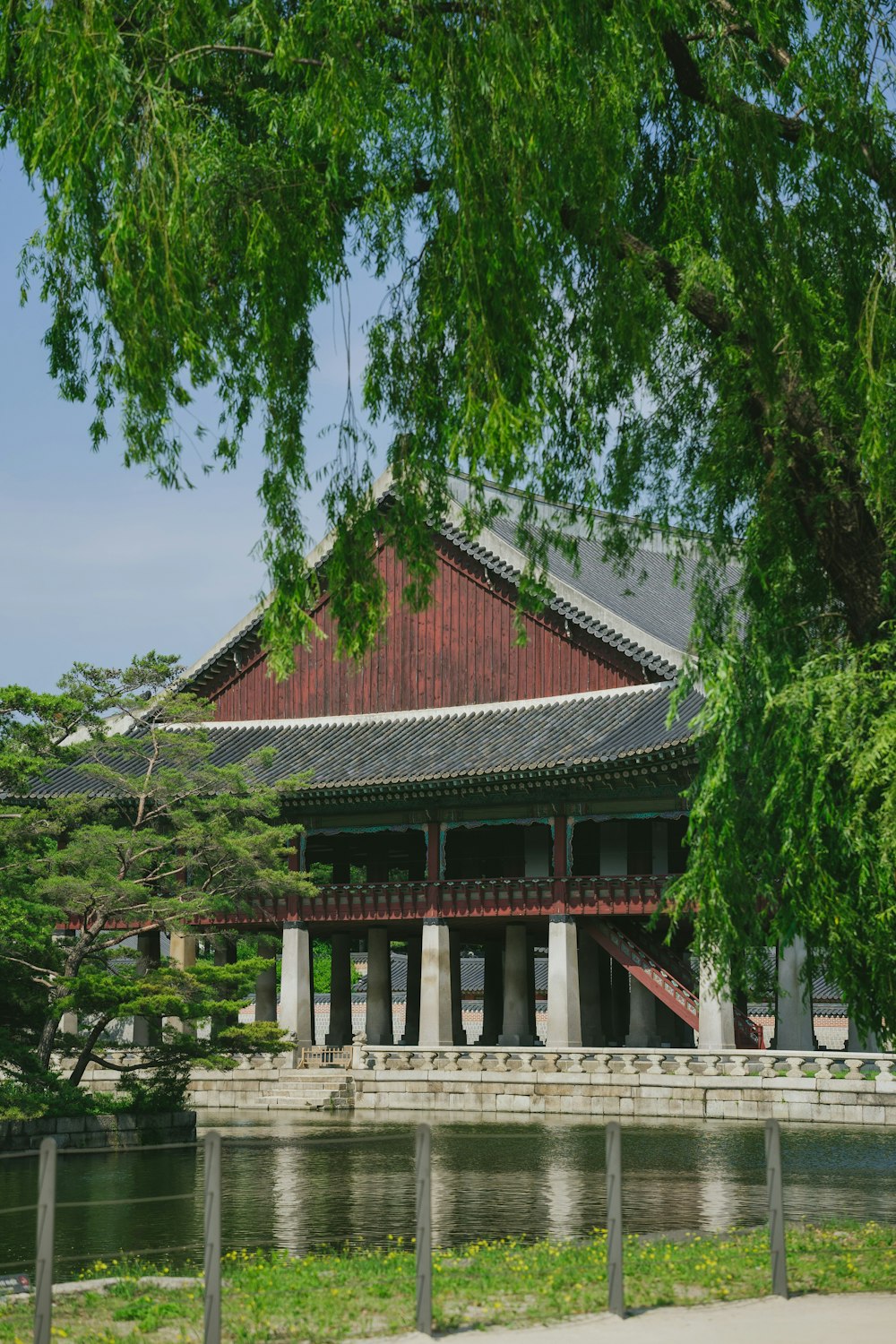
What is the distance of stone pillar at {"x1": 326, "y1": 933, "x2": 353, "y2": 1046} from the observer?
42000mm

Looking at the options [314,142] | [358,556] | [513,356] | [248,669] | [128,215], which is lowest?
[358,556]

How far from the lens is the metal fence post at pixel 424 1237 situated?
8219mm

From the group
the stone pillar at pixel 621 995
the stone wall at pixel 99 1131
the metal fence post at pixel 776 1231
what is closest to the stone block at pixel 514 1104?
the stone wall at pixel 99 1131

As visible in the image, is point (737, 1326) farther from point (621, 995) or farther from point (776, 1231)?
point (621, 995)

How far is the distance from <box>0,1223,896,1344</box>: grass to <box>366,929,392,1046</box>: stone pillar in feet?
90.9

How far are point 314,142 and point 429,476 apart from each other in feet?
7.42

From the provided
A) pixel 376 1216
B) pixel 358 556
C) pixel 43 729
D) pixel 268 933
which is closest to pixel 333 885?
pixel 268 933

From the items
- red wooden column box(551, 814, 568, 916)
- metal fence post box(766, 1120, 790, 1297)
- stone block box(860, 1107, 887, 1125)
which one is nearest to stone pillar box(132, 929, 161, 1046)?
red wooden column box(551, 814, 568, 916)

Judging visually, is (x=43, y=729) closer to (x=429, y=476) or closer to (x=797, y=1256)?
(x=429, y=476)

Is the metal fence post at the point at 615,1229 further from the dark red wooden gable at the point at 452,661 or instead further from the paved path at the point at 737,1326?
the dark red wooden gable at the point at 452,661

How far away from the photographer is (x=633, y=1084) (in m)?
30.7

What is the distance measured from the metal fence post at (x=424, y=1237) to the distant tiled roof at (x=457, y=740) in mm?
23046

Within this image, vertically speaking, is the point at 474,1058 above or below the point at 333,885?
below

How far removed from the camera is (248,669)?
4344cm
